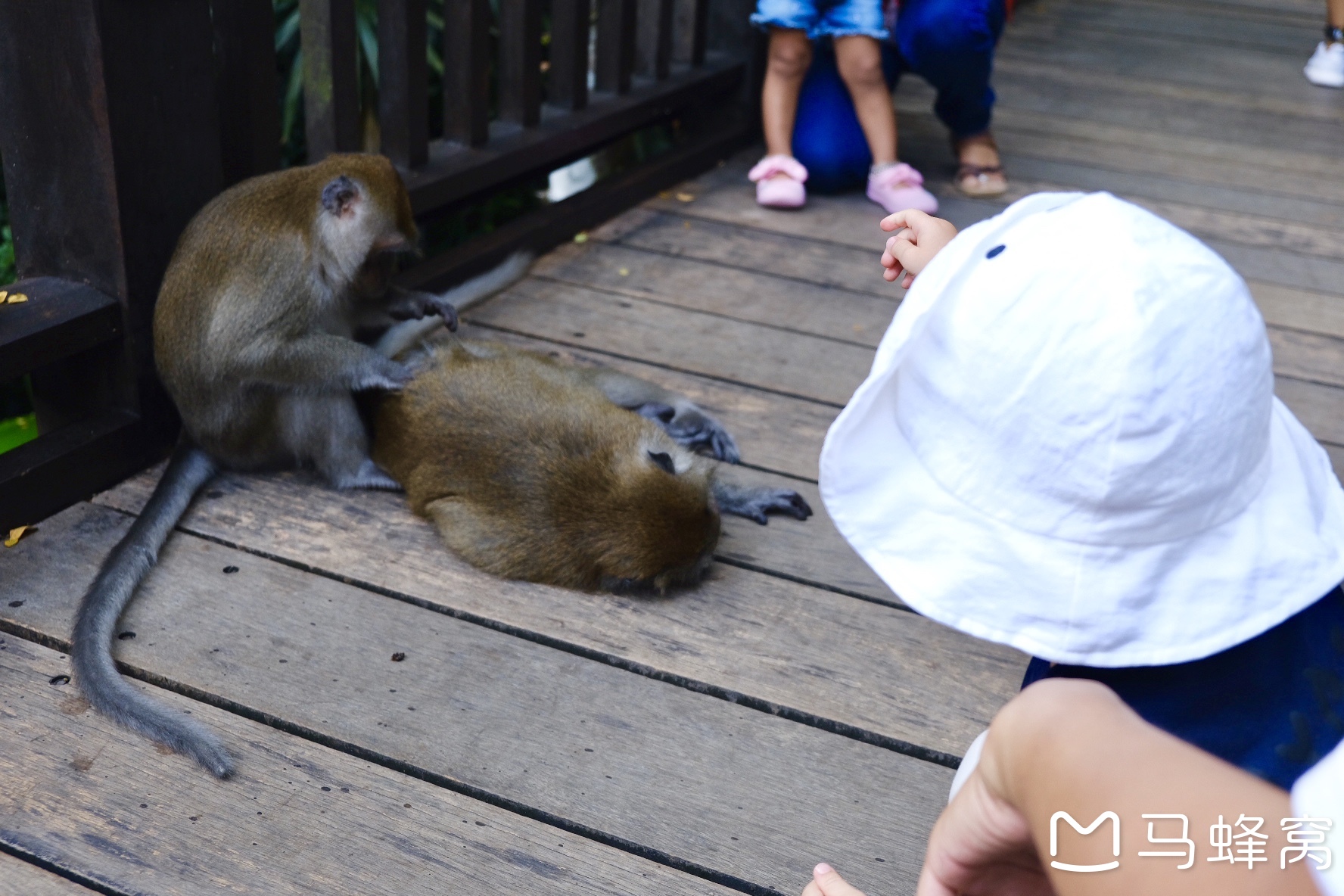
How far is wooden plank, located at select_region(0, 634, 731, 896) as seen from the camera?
51.7 inches

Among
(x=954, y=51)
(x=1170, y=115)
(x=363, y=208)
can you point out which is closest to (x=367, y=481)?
(x=363, y=208)

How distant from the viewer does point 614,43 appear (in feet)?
11.3

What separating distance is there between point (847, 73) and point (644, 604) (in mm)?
2252

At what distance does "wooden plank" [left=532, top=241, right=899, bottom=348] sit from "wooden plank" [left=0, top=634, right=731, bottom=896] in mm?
1645

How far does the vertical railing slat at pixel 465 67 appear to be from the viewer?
2.84m

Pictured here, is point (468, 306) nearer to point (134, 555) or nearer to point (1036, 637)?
point (134, 555)

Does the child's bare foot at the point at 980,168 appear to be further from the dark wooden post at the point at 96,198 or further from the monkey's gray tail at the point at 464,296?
Answer: the dark wooden post at the point at 96,198

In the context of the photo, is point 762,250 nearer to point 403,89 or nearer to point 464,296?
point 464,296

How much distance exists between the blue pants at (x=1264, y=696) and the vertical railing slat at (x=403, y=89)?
2069 millimetres

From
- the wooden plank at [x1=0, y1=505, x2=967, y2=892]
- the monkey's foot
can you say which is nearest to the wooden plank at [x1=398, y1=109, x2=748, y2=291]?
the monkey's foot

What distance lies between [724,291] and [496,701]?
1.62 metres

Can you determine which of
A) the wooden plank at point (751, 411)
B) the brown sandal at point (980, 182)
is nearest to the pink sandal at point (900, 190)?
the brown sandal at point (980, 182)

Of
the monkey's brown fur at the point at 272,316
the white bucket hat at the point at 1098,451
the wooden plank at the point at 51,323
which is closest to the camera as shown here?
the white bucket hat at the point at 1098,451

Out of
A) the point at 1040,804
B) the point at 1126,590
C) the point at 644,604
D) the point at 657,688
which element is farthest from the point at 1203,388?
the point at 644,604
